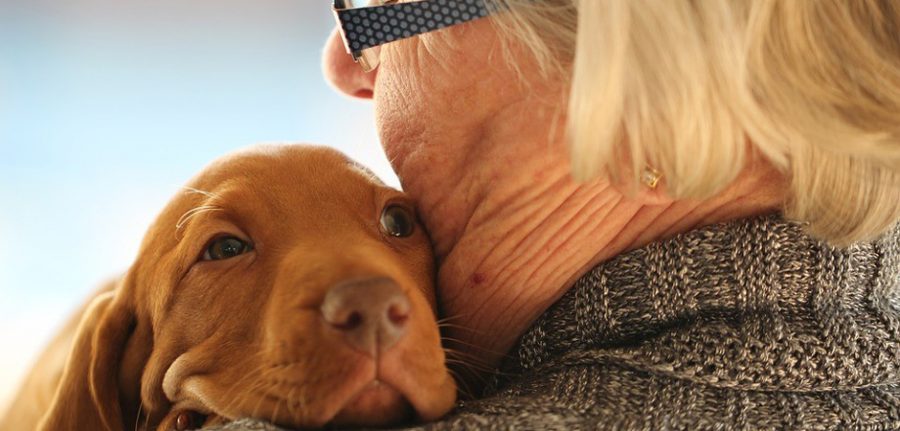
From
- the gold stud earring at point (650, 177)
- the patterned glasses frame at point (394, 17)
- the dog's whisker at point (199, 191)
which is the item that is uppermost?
the patterned glasses frame at point (394, 17)

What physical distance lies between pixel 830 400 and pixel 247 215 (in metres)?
0.90

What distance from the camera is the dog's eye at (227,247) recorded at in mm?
1544

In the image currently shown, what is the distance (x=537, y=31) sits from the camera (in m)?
1.46

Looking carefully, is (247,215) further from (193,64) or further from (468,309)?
(193,64)

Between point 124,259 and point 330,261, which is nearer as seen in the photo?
point 330,261

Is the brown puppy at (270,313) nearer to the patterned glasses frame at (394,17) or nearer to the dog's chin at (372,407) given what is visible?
the dog's chin at (372,407)

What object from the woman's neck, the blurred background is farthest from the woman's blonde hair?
the blurred background

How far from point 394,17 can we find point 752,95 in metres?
0.59

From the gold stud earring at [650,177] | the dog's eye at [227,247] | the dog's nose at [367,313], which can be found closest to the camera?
the dog's nose at [367,313]

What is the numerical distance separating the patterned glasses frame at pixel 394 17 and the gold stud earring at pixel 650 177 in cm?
35

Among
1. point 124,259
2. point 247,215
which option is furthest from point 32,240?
point 247,215

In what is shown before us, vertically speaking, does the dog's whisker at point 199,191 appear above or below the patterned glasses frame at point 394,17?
below

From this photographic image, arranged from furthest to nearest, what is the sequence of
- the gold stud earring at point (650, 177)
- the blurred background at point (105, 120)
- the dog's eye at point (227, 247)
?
the blurred background at point (105, 120)
the dog's eye at point (227, 247)
the gold stud earring at point (650, 177)

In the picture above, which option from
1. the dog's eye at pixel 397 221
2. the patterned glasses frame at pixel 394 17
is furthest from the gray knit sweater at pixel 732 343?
the patterned glasses frame at pixel 394 17
